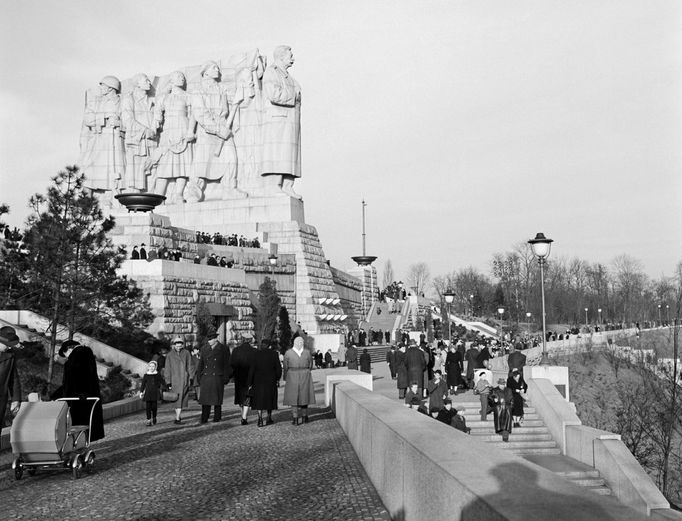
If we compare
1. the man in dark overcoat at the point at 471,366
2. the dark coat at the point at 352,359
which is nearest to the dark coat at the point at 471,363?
the man in dark overcoat at the point at 471,366

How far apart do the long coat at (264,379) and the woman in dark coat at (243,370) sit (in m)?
0.08

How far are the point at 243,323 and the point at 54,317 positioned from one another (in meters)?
15.8

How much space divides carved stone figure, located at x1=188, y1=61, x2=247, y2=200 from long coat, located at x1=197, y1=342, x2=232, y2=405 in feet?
99.9

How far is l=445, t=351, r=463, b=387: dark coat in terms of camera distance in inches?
811

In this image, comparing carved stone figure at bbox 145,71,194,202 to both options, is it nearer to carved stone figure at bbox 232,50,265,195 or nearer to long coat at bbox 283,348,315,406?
carved stone figure at bbox 232,50,265,195

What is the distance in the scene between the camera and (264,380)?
12.5 m

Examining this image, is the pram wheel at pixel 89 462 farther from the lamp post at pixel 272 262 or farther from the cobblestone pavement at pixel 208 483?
the lamp post at pixel 272 262

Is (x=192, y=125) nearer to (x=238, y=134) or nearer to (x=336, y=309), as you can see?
(x=238, y=134)

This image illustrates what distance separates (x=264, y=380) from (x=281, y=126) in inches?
1238

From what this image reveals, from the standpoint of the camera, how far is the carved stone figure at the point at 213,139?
43312 mm

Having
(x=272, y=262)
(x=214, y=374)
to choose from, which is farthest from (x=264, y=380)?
(x=272, y=262)

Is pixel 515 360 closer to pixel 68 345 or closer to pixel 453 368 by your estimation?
pixel 453 368

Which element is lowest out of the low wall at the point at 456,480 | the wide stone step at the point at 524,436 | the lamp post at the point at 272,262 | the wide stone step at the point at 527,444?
the wide stone step at the point at 527,444

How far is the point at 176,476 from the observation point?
25.4 ft
